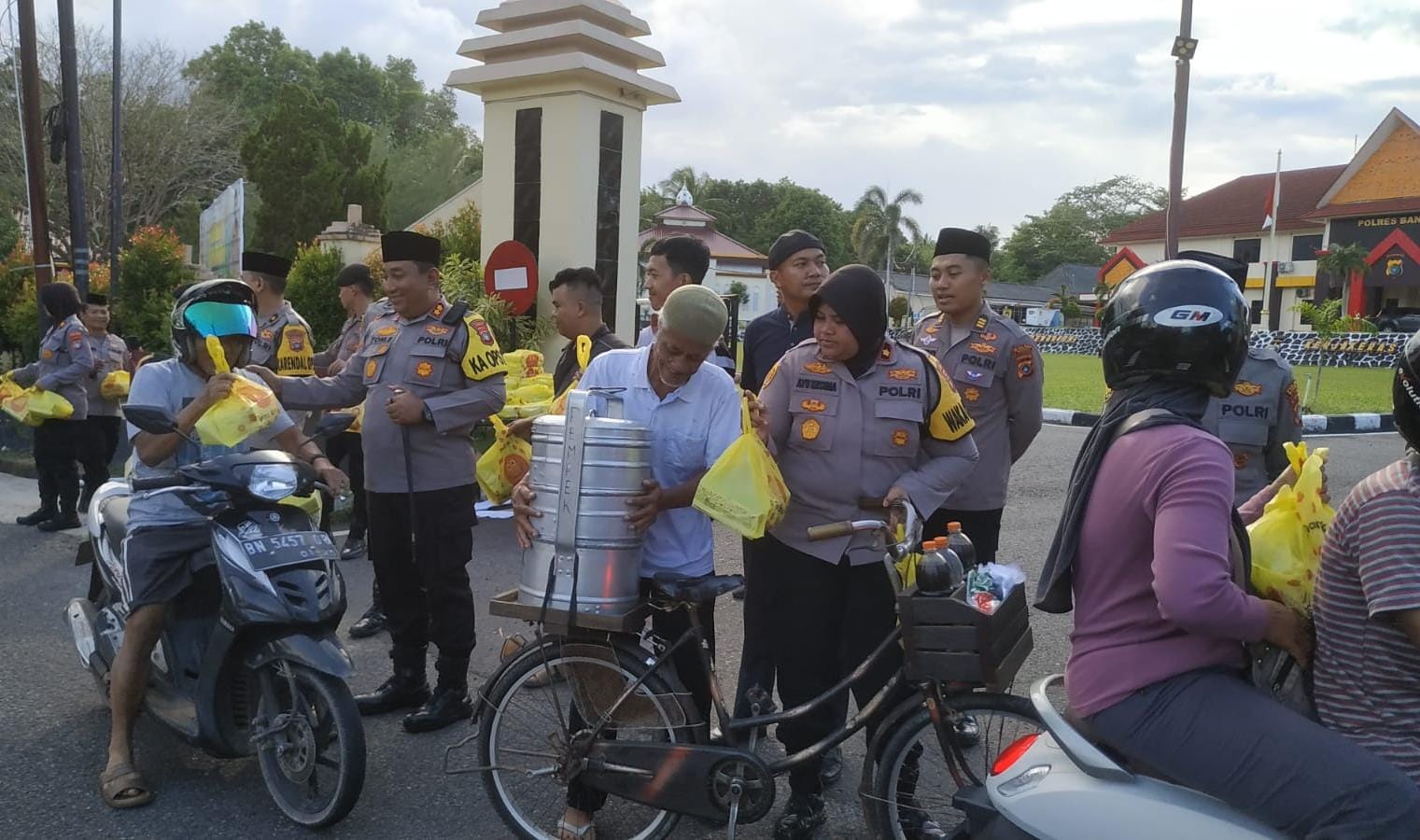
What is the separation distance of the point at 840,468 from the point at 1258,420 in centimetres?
203

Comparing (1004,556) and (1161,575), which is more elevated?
(1161,575)

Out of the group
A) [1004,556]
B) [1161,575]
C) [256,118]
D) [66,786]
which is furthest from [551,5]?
[256,118]

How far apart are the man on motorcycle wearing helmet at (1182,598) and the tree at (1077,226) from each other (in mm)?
81655

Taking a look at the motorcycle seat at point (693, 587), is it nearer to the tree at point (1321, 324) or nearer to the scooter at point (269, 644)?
the scooter at point (269, 644)

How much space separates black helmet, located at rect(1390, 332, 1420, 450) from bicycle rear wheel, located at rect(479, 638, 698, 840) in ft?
6.44

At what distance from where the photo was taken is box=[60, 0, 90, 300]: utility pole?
11586 millimetres

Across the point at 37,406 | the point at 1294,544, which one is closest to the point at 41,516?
the point at 37,406

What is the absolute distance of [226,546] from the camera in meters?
3.31

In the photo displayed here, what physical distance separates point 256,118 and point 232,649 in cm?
4597

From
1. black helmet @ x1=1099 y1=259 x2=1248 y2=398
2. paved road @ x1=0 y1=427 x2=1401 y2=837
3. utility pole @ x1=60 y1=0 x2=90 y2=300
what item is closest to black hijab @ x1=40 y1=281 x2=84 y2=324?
paved road @ x1=0 y1=427 x2=1401 y2=837

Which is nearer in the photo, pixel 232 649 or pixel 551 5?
pixel 232 649

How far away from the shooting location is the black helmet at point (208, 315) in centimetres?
352

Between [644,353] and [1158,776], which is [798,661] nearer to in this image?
[644,353]

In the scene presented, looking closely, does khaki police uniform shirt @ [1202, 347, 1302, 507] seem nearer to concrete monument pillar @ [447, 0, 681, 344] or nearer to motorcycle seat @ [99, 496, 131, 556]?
motorcycle seat @ [99, 496, 131, 556]
